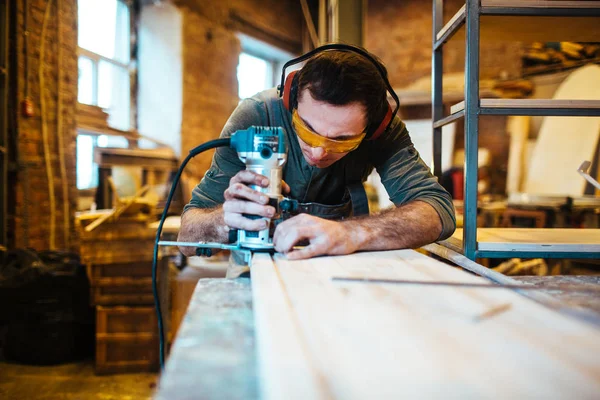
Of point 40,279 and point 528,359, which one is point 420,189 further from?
point 40,279

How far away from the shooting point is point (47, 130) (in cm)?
399

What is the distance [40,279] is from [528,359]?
321 cm

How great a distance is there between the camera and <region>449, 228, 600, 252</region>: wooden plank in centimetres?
168

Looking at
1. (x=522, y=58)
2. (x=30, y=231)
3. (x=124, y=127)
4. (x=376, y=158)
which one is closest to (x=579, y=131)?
(x=522, y=58)

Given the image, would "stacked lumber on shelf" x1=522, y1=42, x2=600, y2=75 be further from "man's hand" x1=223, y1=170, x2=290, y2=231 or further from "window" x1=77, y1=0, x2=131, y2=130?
"man's hand" x1=223, y1=170, x2=290, y2=231

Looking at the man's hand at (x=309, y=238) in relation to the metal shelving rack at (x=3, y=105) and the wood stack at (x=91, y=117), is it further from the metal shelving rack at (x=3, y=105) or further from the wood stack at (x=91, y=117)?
the wood stack at (x=91, y=117)

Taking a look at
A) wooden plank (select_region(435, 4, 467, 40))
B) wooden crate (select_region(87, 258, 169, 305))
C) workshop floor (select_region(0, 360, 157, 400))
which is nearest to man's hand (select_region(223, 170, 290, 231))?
wooden plank (select_region(435, 4, 467, 40))

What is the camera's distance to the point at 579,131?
5172mm

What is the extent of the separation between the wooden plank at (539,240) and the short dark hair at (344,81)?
681 millimetres

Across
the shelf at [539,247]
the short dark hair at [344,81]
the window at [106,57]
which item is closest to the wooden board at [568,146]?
the shelf at [539,247]

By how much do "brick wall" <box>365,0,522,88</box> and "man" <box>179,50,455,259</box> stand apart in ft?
20.5

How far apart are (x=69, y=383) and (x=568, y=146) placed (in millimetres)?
5533

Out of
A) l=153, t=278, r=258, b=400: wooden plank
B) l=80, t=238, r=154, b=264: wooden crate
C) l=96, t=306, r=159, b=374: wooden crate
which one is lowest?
l=96, t=306, r=159, b=374: wooden crate

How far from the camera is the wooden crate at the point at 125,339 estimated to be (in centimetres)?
315
